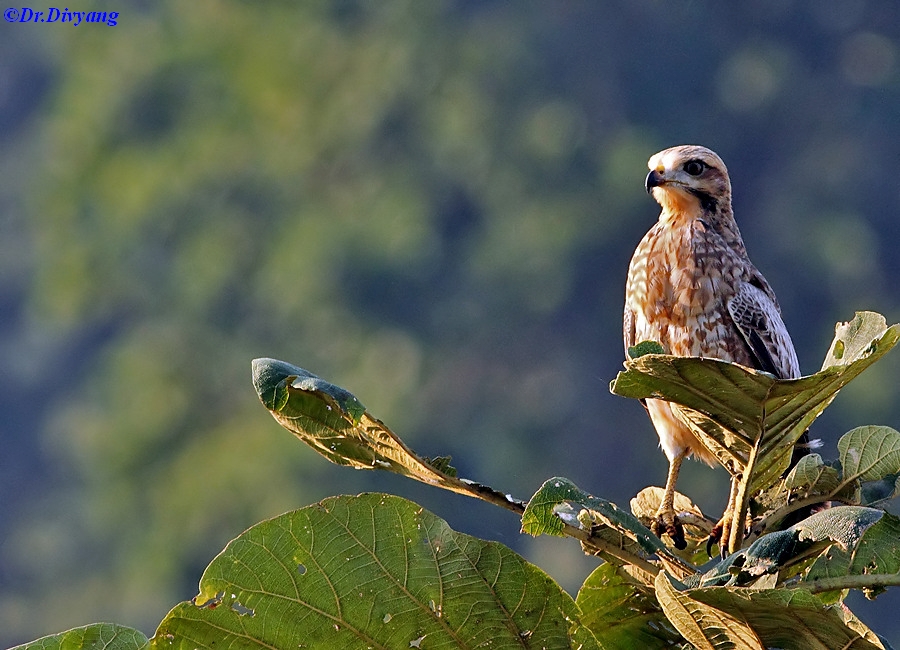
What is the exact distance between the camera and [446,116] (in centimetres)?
2383

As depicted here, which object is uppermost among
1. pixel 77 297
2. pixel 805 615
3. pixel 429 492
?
pixel 77 297

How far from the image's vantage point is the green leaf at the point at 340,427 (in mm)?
1865

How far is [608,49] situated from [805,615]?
74.9ft

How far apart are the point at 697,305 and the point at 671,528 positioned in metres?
1.45

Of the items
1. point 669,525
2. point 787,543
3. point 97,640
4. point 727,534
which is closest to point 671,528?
point 669,525

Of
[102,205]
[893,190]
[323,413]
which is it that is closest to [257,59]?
[102,205]

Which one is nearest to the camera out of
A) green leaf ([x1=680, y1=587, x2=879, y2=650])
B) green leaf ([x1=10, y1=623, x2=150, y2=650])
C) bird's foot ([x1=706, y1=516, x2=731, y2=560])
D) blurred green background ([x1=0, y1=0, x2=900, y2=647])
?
green leaf ([x1=680, y1=587, x2=879, y2=650])

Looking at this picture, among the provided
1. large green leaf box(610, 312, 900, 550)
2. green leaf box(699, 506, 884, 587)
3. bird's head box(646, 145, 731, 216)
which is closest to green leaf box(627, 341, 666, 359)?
large green leaf box(610, 312, 900, 550)

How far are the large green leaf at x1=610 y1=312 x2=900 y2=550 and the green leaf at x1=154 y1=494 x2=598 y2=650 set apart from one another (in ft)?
0.97

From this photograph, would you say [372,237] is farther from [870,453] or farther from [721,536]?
[870,453]

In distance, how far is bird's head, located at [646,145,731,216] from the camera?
4062 mm

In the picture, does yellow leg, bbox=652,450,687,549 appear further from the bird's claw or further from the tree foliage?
the tree foliage

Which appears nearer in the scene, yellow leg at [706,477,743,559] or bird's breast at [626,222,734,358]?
yellow leg at [706,477,743,559]

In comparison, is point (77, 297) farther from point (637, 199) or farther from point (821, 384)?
point (821, 384)
